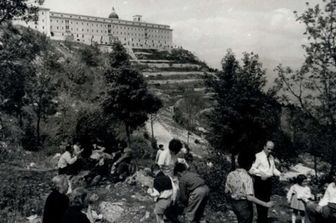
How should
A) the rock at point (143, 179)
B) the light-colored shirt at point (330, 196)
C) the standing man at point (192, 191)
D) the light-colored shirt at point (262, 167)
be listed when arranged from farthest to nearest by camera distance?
the rock at point (143, 179) → the light-colored shirt at point (262, 167) → the standing man at point (192, 191) → the light-colored shirt at point (330, 196)

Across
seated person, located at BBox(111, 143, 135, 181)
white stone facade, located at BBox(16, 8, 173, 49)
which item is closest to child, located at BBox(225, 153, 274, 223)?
seated person, located at BBox(111, 143, 135, 181)

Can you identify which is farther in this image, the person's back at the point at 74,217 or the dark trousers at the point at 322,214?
the dark trousers at the point at 322,214

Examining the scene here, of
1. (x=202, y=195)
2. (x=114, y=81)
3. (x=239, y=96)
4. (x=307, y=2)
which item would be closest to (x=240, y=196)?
(x=202, y=195)

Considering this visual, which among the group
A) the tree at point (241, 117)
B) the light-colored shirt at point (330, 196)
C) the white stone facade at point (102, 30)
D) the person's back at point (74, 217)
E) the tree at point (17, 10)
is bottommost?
the tree at point (241, 117)

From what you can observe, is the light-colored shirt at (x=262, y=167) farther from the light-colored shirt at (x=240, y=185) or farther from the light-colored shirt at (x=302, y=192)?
the light-colored shirt at (x=302, y=192)

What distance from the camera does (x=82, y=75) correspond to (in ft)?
227

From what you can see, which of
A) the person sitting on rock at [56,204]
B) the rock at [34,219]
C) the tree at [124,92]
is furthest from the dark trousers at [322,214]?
the tree at [124,92]

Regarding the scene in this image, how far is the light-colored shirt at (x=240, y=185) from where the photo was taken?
6.67 m

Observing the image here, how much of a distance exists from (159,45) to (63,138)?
12463cm

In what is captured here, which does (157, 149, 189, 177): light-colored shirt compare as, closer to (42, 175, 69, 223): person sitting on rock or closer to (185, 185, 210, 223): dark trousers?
(185, 185, 210, 223): dark trousers

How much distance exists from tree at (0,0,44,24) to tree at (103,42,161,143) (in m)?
18.3

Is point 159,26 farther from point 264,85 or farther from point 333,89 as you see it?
point 333,89

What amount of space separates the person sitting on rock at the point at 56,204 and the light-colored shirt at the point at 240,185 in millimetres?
2660

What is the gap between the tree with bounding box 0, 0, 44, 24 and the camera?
18906 mm
